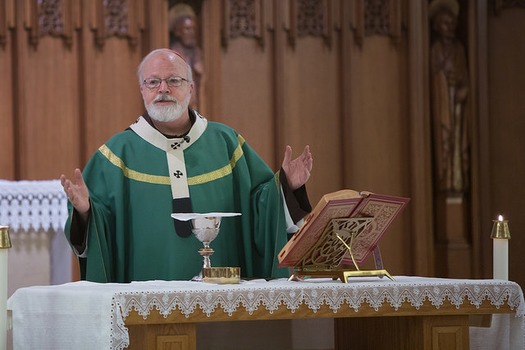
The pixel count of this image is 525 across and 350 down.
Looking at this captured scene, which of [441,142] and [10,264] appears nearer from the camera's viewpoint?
[10,264]

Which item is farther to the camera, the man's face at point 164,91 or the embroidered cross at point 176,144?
the embroidered cross at point 176,144

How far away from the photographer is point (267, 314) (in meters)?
3.84

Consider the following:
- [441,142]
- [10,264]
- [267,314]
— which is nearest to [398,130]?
[441,142]

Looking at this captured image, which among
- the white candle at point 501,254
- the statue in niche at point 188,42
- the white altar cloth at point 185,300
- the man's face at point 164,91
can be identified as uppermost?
the statue in niche at point 188,42

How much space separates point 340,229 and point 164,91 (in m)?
1.54

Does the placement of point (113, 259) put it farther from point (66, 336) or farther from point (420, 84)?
point (420, 84)

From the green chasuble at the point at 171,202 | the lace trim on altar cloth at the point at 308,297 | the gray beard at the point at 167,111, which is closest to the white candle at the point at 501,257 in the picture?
the lace trim on altar cloth at the point at 308,297

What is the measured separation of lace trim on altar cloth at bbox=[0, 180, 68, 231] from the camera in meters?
6.09

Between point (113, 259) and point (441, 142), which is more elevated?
point (441, 142)

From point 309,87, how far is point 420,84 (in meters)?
0.99

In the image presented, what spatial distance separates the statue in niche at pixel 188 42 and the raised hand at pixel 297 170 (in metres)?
3.87

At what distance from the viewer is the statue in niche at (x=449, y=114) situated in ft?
29.8

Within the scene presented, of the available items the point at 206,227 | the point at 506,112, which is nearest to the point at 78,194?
the point at 206,227

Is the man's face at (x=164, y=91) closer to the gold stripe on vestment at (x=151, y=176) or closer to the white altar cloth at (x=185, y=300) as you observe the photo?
the gold stripe on vestment at (x=151, y=176)
